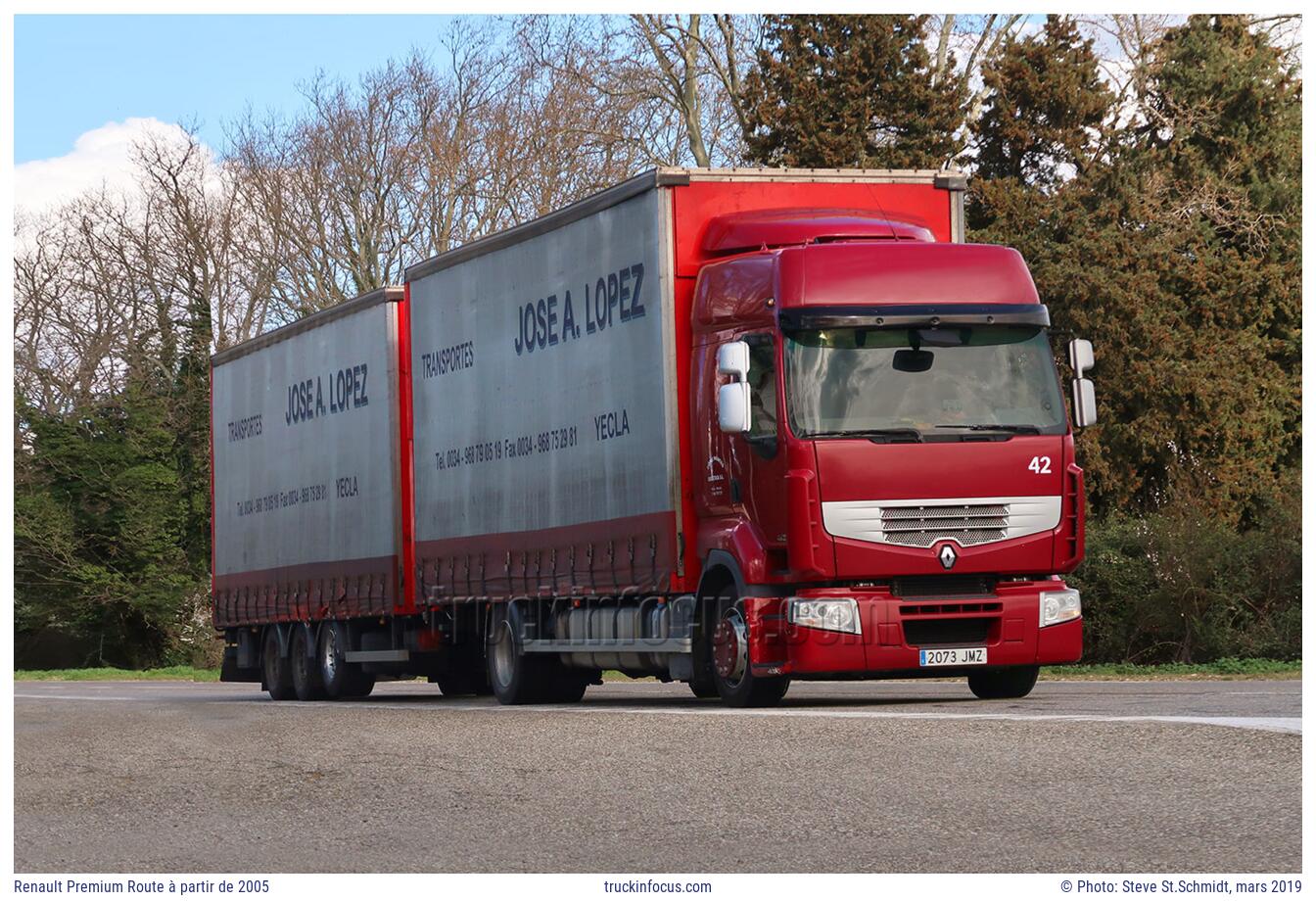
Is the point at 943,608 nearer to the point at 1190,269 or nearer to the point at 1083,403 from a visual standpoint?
the point at 1083,403

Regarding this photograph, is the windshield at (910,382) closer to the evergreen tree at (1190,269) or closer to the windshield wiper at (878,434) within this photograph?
the windshield wiper at (878,434)

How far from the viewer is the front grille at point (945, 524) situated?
54.0ft

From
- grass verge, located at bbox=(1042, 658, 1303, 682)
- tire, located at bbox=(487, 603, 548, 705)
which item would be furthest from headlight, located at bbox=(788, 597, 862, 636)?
grass verge, located at bbox=(1042, 658, 1303, 682)

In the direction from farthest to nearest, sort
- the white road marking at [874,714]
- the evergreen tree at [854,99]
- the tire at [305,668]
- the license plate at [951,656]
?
the evergreen tree at [854,99] → the tire at [305,668] → the license plate at [951,656] → the white road marking at [874,714]

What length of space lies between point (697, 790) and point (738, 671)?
18.7 ft

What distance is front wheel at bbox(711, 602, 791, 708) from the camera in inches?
662

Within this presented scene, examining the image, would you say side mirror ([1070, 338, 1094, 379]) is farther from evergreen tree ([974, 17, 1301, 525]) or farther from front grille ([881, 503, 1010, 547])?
evergreen tree ([974, 17, 1301, 525])

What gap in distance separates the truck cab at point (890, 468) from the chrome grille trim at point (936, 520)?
0.01m

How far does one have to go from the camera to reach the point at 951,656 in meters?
16.7

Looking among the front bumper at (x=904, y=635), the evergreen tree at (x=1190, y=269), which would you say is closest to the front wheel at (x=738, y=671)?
the front bumper at (x=904, y=635)

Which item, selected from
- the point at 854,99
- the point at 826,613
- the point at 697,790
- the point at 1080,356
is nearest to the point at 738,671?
the point at 826,613

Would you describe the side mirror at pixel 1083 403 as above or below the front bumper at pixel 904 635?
above

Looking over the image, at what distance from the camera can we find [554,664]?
66.4 ft

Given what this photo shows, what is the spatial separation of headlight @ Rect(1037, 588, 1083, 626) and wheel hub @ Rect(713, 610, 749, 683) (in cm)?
225
